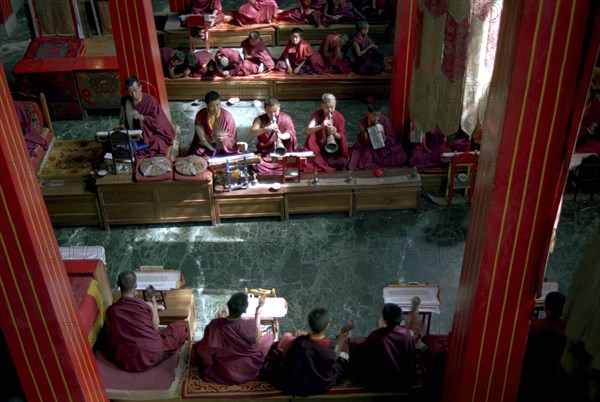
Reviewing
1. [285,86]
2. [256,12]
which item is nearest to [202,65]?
[285,86]

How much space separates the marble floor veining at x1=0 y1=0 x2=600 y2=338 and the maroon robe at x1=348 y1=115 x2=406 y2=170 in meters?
0.66

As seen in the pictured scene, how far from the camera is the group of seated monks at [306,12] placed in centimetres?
1315

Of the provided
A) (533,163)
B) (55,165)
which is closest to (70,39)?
(55,165)

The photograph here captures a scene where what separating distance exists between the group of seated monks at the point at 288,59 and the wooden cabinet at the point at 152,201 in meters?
3.17

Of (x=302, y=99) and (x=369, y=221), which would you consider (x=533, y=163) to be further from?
(x=302, y=99)

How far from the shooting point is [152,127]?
9750 mm

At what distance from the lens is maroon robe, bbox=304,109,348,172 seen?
379 inches

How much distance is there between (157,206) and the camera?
926 centimetres

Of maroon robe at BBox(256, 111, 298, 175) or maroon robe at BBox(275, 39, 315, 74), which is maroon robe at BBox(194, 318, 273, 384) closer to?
maroon robe at BBox(256, 111, 298, 175)

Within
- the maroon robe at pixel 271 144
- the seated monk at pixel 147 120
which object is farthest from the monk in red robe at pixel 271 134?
the seated monk at pixel 147 120

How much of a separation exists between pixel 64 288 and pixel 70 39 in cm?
810

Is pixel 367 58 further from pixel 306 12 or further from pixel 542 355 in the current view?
pixel 542 355

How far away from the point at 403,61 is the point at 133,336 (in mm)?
5203

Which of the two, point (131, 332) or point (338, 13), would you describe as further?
point (338, 13)
